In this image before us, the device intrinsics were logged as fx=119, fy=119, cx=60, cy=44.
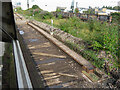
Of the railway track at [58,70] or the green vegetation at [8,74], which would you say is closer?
the green vegetation at [8,74]

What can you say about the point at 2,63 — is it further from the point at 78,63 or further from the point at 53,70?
the point at 78,63

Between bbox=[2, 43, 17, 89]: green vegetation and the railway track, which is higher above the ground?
bbox=[2, 43, 17, 89]: green vegetation

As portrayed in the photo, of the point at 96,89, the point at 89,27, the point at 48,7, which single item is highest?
the point at 48,7

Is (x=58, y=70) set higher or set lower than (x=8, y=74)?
lower

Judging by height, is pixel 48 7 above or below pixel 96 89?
above

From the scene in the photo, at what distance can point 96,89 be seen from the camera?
2.50 m

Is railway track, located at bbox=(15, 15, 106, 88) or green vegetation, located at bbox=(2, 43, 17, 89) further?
railway track, located at bbox=(15, 15, 106, 88)

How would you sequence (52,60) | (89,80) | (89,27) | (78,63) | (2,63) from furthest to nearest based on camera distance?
(89,27) < (52,60) < (78,63) < (89,80) < (2,63)

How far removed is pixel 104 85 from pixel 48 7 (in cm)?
3793

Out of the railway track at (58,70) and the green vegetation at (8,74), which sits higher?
the green vegetation at (8,74)

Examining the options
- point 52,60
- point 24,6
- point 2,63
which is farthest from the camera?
point 24,6

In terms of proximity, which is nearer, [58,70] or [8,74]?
[8,74]

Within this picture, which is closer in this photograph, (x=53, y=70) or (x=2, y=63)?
(x=2, y=63)

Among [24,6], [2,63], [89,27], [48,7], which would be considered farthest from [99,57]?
[24,6]
